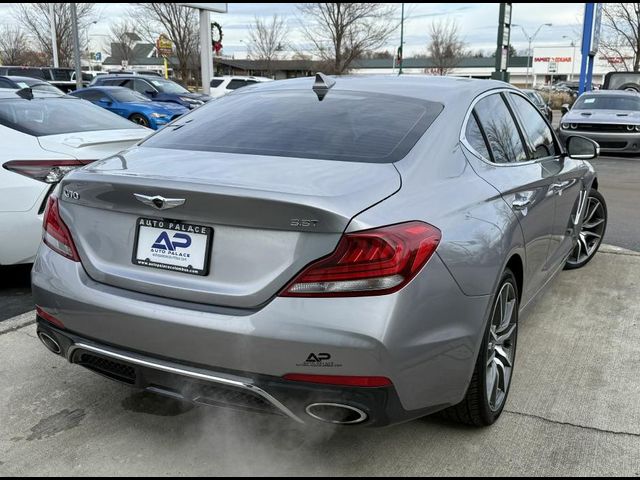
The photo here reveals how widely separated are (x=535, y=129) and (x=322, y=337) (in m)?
2.59

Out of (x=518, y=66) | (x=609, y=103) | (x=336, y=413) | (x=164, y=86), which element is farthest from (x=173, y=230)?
(x=518, y=66)

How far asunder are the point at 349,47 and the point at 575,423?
3635 cm

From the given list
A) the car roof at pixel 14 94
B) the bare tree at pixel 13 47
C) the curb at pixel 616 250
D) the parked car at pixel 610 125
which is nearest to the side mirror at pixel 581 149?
the curb at pixel 616 250

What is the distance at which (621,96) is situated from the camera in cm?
1565

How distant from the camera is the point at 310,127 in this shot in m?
2.90

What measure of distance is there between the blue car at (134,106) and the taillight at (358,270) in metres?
13.2

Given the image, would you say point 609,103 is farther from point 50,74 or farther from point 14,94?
point 50,74

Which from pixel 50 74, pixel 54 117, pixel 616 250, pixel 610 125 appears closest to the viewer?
pixel 54 117

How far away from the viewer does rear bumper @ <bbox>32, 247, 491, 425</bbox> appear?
210cm

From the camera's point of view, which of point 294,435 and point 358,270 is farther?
point 294,435

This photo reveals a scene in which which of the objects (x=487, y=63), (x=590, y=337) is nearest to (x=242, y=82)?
(x=590, y=337)

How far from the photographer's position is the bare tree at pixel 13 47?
48.7m

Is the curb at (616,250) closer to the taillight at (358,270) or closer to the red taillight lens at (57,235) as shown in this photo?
the taillight at (358,270)

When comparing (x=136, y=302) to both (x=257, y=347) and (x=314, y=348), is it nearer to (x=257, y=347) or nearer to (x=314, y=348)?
(x=257, y=347)
